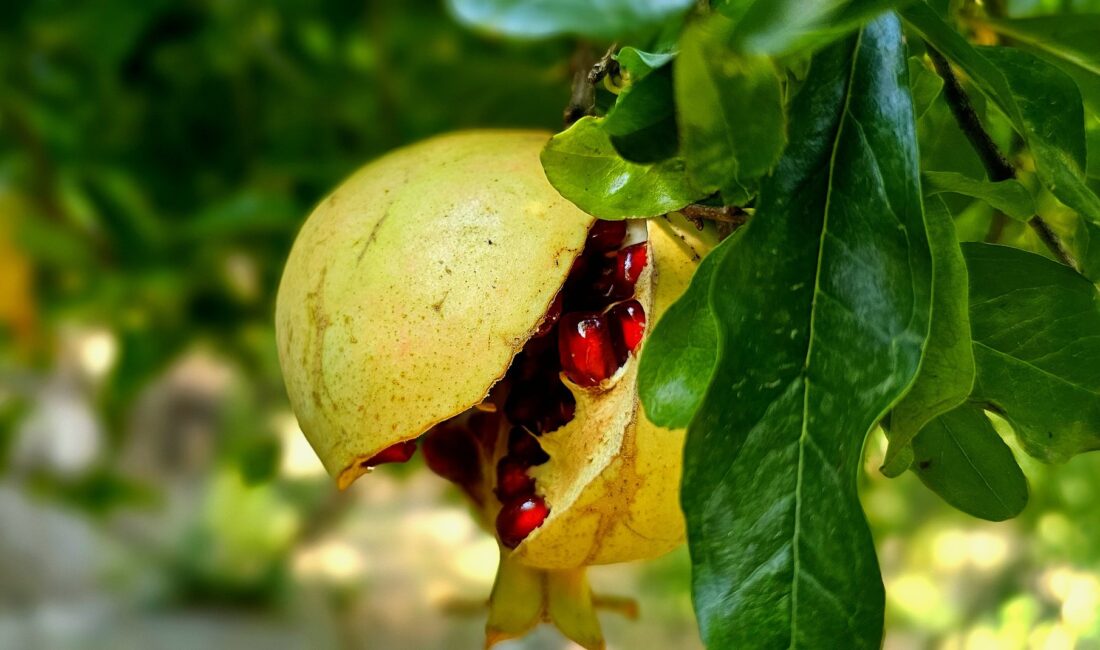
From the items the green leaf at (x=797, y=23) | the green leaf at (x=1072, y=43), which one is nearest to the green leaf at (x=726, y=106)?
the green leaf at (x=797, y=23)

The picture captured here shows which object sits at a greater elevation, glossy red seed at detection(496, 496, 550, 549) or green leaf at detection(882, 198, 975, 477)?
glossy red seed at detection(496, 496, 550, 549)

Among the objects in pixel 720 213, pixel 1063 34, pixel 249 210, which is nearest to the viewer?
pixel 720 213

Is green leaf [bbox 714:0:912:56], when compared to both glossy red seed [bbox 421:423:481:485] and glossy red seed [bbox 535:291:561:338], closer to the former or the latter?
glossy red seed [bbox 535:291:561:338]

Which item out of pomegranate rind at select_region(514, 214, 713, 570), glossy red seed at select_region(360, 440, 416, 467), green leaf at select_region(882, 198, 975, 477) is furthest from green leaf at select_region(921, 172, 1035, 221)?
glossy red seed at select_region(360, 440, 416, 467)

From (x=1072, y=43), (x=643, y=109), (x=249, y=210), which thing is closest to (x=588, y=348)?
(x=643, y=109)

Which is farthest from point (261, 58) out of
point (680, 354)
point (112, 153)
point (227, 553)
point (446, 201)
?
point (227, 553)

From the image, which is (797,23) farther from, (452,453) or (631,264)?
(452,453)

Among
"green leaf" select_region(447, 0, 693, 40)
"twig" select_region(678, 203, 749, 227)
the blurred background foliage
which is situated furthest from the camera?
the blurred background foliage
